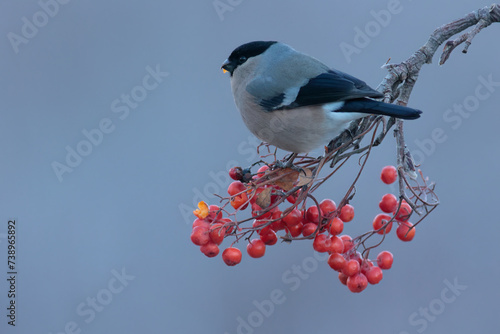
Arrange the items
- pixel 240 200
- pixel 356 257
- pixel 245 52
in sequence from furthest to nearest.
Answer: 1. pixel 245 52
2. pixel 356 257
3. pixel 240 200

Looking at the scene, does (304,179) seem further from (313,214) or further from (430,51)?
(430,51)

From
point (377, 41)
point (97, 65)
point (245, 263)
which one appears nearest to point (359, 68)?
point (377, 41)

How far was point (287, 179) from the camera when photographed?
134 cm

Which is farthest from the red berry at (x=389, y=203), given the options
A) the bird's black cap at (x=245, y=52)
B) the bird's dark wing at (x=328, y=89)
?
the bird's black cap at (x=245, y=52)

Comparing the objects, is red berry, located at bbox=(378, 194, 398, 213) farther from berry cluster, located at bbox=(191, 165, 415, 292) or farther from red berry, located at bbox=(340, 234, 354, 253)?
red berry, located at bbox=(340, 234, 354, 253)

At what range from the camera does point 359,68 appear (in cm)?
290

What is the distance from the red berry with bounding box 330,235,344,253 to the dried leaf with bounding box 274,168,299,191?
0.17 meters

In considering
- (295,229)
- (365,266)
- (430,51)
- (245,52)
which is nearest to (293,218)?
(295,229)

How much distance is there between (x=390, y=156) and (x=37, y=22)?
82.3 inches

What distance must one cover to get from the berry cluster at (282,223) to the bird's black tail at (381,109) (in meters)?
0.20

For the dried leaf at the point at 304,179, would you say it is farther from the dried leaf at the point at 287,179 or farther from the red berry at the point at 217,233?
the red berry at the point at 217,233

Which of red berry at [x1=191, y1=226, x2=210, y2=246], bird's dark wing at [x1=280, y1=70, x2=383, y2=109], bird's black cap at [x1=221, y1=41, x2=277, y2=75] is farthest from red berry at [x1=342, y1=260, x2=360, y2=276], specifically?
bird's black cap at [x1=221, y1=41, x2=277, y2=75]

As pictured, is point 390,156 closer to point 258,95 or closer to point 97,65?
point 258,95

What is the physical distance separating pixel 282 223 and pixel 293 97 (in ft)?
1.70
